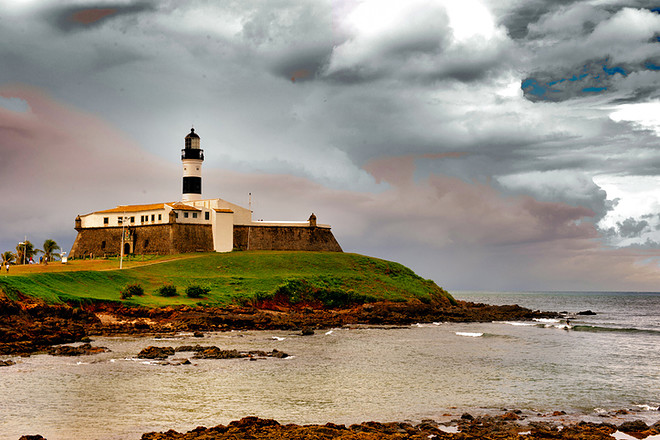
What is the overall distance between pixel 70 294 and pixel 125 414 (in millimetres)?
30571

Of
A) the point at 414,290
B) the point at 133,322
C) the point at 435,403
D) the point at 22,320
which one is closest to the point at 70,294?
the point at 133,322

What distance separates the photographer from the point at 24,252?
77625 millimetres

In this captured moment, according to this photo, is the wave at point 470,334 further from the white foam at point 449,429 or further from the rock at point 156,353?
the white foam at point 449,429

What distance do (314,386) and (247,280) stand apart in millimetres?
42977

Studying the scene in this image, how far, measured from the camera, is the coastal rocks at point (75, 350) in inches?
1069

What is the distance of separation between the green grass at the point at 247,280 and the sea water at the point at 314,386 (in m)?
13.8

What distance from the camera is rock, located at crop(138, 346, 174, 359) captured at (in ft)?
88.2

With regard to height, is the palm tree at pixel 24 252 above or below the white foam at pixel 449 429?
above

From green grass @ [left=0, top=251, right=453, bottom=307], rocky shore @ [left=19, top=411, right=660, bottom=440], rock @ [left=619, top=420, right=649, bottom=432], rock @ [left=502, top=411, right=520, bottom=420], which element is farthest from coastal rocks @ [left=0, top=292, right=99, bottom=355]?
rock @ [left=619, top=420, right=649, bottom=432]

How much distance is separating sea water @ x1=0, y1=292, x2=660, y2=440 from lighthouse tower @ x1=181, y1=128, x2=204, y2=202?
182 ft

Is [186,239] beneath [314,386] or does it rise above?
above

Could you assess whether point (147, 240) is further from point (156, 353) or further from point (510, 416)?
point (510, 416)

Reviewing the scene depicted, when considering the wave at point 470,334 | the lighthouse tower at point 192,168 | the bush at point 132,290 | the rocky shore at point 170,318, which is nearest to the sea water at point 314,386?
the rocky shore at point 170,318

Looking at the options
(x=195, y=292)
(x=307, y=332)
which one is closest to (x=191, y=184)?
(x=195, y=292)
